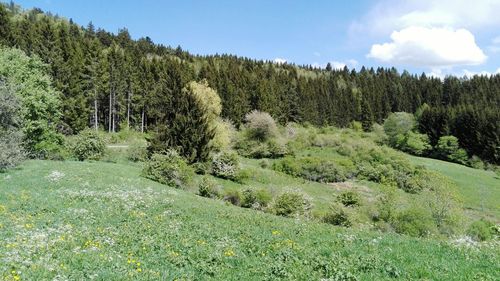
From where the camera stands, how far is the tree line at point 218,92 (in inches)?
2795

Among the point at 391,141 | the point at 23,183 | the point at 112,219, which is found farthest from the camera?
the point at 391,141

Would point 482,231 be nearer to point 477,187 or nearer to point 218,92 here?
point 477,187

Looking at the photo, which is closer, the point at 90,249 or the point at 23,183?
the point at 90,249

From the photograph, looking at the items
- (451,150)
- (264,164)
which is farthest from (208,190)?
(451,150)

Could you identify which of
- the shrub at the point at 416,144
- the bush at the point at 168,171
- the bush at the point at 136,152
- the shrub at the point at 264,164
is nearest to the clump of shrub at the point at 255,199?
the bush at the point at 168,171

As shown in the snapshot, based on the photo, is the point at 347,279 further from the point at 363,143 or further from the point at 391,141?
the point at 391,141

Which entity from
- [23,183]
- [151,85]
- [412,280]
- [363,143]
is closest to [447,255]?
[412,280]

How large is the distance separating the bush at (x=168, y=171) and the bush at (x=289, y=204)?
993 centimetres

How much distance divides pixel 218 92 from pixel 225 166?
49319mm

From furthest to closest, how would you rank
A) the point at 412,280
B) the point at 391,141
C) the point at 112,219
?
1. the point at 391,141
2. the point at 112,219
3. the point at 412,280

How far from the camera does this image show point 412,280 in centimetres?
874

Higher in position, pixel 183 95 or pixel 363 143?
pixel 183 95

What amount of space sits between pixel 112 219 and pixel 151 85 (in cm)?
7553

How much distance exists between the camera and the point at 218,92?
93.2 m
